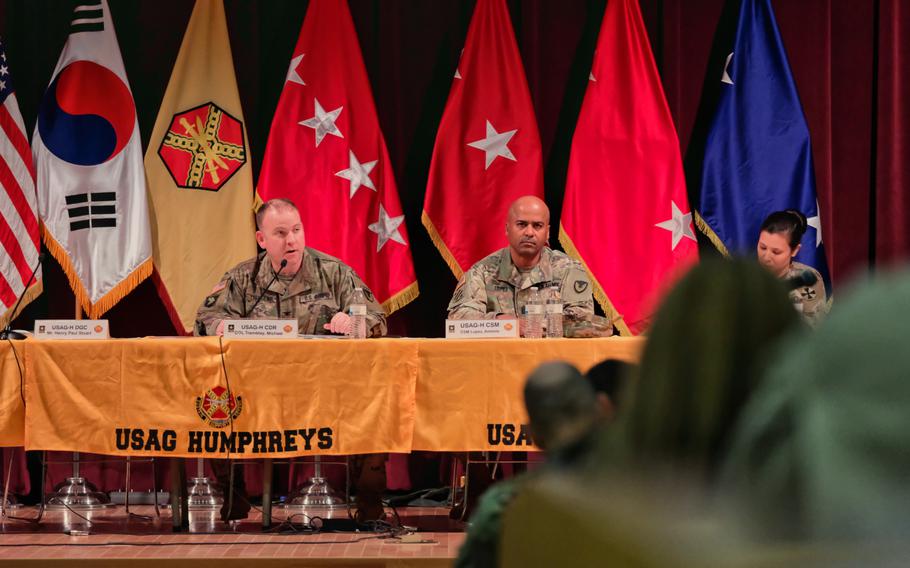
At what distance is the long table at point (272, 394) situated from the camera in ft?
13.6

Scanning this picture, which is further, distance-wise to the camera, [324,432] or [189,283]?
[189,283]

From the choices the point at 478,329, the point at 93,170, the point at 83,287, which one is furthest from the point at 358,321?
the point at 93,170

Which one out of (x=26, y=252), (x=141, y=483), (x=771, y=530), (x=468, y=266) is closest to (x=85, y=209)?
(x=26, y=252)

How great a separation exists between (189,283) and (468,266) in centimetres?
153

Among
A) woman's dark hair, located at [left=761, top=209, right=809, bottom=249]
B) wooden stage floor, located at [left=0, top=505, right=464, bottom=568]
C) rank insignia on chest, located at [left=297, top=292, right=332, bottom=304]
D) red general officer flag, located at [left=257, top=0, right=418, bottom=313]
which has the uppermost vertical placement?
red general officer flag, located at [left=257, top=0, right=418, bottom=313]

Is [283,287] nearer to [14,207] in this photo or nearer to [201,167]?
[201,167]

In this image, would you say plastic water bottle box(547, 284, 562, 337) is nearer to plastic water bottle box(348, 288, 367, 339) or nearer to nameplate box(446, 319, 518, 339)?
nameplate box(446, 319, 518, 339)

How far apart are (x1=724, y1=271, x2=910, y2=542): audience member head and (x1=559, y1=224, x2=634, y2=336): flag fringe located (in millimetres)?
5320

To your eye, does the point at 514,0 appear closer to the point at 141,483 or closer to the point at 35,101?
the point at 35,101

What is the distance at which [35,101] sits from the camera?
609 cm

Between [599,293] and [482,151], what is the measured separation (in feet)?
3.35

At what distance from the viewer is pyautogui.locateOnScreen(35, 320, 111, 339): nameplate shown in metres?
4.31

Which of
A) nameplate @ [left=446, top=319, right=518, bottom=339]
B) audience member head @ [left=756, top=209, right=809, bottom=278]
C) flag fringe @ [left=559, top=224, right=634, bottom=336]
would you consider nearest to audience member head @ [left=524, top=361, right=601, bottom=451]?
nameplate @ [left=446, top=319, right=518, bottom=339]

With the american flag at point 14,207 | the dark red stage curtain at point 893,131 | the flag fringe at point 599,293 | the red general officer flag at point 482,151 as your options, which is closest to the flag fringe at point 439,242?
the red general officer flag at point 482,151
